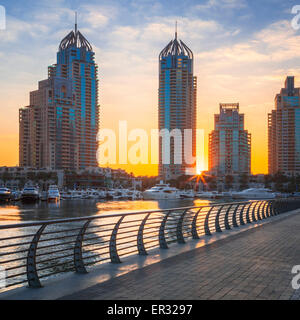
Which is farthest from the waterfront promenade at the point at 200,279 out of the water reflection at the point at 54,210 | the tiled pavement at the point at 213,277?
the water reflection at the point at 54,210

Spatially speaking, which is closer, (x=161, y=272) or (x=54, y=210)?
(x=161, y=272)

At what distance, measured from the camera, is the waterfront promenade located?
6.85 meters

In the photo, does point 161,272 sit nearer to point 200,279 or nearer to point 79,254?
point 200,279

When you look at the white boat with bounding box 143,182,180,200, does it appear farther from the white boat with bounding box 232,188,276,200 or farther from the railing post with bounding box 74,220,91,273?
the railing post with bounding box 74,220,91,273

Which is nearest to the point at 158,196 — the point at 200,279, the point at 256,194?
the point at 256,194

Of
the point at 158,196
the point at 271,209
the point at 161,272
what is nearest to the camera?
the point at 161,272

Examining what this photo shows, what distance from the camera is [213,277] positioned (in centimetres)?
832

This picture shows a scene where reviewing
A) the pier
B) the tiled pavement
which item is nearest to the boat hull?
the pier

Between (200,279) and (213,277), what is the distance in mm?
368

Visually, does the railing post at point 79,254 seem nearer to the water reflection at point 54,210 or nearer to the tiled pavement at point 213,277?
the tiled pavement at point 213,277

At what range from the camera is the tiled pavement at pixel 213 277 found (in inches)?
271

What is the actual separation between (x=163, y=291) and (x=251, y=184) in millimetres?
196035
